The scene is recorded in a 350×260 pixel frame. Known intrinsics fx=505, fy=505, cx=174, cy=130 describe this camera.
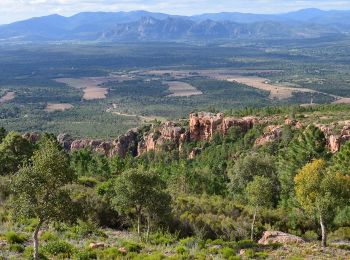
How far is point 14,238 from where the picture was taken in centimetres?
2742

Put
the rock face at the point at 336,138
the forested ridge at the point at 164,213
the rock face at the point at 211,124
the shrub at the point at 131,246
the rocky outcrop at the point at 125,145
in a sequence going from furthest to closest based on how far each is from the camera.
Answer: the rocky outcrop at the point at 125,145 < the rock face at the point at 211,124 < the rock face at the point at 336,138 < the shrub at the point at 131,246 < the forested ridge at the point at 164,213

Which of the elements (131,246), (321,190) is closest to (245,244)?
(321,190)

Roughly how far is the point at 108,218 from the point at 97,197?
194 centimetres

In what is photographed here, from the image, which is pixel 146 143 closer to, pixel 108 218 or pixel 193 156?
pixel 193 156

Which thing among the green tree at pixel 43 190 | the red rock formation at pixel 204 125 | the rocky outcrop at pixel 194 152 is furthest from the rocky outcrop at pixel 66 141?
the green tree at pixel 43 190

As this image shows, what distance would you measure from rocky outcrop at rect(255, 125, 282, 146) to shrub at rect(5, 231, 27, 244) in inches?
2487

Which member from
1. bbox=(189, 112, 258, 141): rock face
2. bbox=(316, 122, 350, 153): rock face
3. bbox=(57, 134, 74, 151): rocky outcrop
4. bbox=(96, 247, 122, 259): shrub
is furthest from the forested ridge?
bbox=(57, 134, 74, 151): rocky outcrop

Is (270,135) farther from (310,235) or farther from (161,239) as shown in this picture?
(161,239)

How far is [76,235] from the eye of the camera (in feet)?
98.2

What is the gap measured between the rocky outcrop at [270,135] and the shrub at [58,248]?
63652 mm

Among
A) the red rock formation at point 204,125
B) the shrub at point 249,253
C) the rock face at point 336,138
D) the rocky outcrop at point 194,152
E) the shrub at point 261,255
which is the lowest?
the rocky outcrop at point 194,152

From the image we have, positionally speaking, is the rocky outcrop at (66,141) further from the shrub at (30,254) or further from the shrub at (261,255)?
the shrub at (261,255)

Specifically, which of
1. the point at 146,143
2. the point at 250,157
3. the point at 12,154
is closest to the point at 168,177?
the point at 250,157

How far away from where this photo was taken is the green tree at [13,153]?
168 feet
